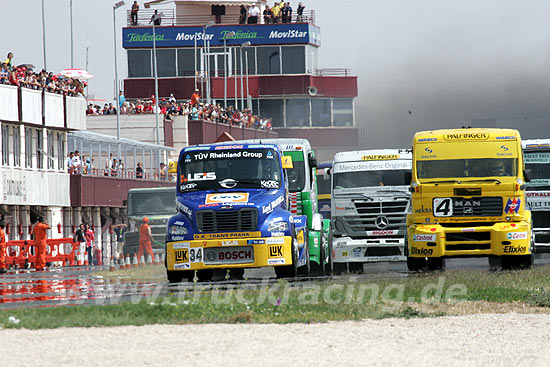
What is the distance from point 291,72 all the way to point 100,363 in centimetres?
9929

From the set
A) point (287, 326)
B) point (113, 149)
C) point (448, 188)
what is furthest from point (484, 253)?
point (113, 149)

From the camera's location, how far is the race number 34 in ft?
86.6

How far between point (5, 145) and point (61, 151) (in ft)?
22.3

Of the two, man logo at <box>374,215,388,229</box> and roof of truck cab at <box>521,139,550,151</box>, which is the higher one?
roof of truck cab at <box>521,139,550,151</box>

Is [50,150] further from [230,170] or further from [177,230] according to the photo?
[177,230]

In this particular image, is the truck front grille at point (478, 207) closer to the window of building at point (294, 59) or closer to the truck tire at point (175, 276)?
the truck tire at point (175, 276)

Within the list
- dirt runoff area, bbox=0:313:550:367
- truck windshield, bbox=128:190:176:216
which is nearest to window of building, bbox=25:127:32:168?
truck windshield, bbox=128:190:176:216

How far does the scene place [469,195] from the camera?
26344mm

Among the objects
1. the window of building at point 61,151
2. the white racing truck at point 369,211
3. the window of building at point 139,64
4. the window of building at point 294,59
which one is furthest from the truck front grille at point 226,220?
the window of building at point 139,64

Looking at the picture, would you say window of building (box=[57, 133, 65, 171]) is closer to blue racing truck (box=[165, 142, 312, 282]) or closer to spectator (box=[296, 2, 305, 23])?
blue racing truck (box=[165, 142, 312, 282])

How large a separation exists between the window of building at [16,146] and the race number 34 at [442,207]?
30.4 metres

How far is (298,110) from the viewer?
11119 centimetres

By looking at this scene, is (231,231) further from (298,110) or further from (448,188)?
(298,110)

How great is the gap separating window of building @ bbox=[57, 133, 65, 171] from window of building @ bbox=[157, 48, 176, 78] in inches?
2077
